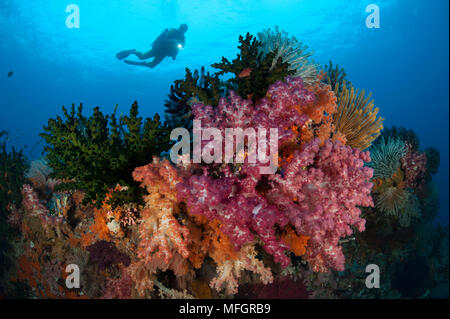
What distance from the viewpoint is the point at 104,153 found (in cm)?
343

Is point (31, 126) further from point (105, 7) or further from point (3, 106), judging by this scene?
point (105, 7)

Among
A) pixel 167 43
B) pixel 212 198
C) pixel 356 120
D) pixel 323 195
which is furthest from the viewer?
pixel 167 43

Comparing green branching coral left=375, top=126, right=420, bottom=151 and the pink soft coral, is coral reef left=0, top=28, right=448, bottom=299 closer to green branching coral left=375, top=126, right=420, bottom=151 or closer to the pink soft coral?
the pink soft coral

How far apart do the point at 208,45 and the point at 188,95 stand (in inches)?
2258

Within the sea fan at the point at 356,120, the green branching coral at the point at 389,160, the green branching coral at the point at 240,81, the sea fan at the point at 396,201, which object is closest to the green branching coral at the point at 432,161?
the sea fan at the point at 396,201

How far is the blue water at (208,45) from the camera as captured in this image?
4497 cm

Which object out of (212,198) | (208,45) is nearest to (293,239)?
(212,198)

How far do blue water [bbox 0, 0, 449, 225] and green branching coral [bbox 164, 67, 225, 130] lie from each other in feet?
107

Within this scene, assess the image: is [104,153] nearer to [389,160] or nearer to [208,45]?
[389,160]

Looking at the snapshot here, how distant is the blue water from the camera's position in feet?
148

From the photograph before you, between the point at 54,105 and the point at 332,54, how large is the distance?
99601 millimetres

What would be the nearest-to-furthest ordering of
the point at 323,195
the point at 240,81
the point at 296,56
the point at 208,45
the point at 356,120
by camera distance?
1. the point at 323,195
2. the point at 240,81
3. the point at 356,120
4. the point at 296,56
5. the point at 208,45

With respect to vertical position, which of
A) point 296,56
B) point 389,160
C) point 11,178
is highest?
point 296,56
